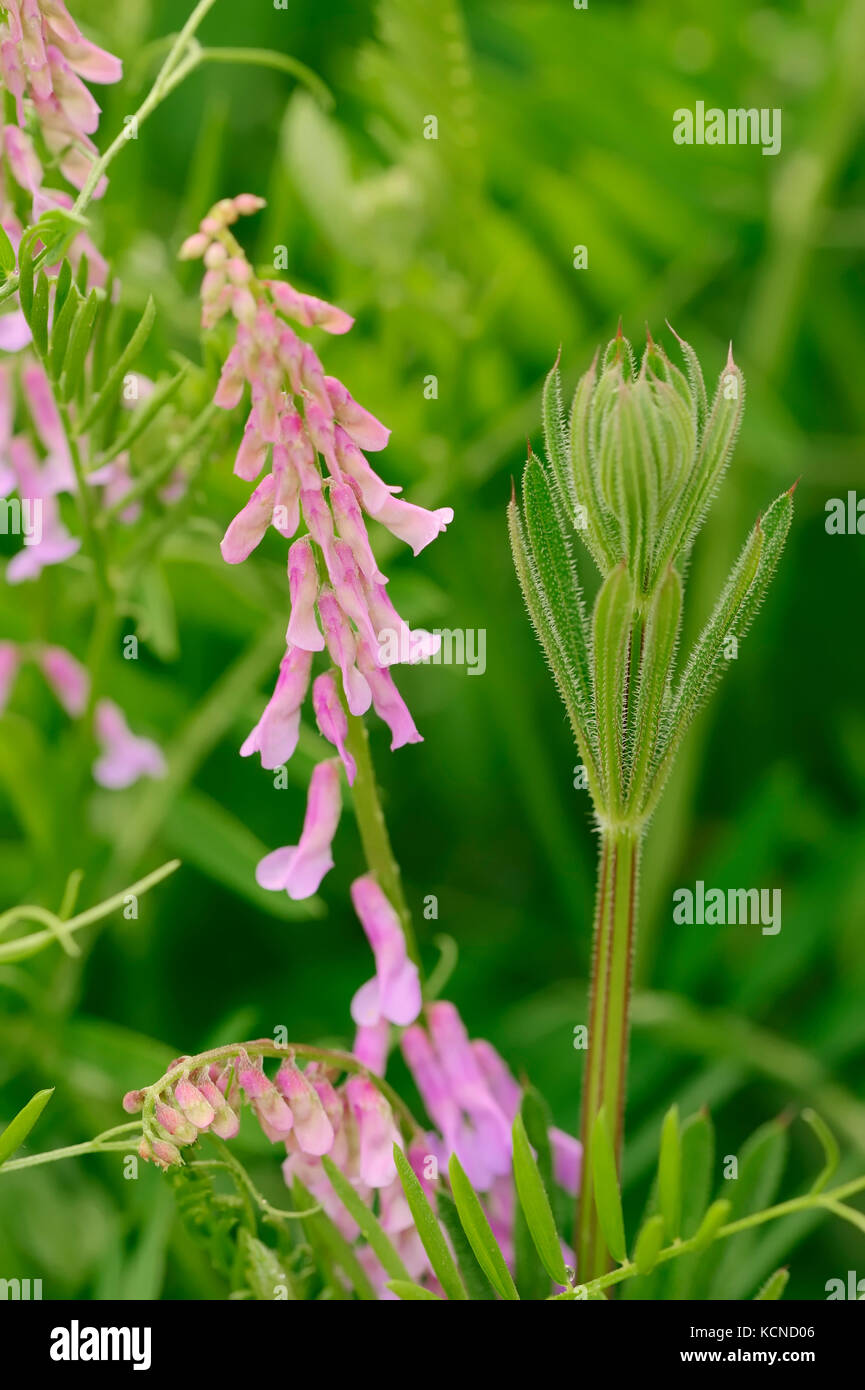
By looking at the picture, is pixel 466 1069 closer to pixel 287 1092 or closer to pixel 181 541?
pixel 287 1092

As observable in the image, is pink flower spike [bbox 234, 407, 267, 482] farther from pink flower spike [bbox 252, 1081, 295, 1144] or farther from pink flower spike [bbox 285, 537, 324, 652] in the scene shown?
pink flower spike [bbox 252, 1081, 295, 1144]

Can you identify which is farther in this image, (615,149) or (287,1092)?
(615,149)

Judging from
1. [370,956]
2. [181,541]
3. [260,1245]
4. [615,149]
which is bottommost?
[260,1245]

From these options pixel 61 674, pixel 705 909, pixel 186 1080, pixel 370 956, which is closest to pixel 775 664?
pixel 705 909

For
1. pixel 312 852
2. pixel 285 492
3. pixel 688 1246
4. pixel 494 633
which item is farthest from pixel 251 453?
pixel 494 633

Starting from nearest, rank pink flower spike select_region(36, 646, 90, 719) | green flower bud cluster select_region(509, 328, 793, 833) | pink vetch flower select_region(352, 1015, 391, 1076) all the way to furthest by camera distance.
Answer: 1. green flower bud cluster select_region(509, 328, 793, 833)
2. pink vetch flower select_region(352, 1015, 391, 1076)
3. pink flower spike select_region(36, 646, 90, 719)

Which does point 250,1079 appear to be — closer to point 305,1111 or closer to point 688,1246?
point 305,1111

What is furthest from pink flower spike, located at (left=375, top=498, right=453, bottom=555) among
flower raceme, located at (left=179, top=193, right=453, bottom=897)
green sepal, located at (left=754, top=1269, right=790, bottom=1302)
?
green sepal, located at (left=754, top=1269, right=790, bottom=1302)
